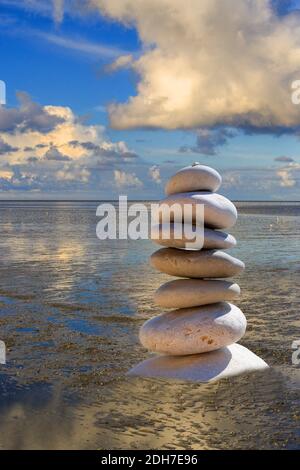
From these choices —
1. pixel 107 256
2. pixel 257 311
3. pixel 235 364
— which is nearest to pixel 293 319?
pixel 257 311

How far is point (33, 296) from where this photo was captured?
749 inches

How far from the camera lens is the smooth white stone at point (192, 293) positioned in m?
10.7

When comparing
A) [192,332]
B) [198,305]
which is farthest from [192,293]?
[192,332]

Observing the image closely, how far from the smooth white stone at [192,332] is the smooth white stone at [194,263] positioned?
70cm

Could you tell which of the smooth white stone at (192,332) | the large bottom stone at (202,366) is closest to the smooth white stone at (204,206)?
the smooth white stone at (192,332)

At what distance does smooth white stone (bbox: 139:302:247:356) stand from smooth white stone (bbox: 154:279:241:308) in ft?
0.67

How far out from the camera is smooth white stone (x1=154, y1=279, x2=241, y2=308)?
10.7 metres

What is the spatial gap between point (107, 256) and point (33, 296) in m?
12.8

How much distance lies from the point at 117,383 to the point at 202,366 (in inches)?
60.5

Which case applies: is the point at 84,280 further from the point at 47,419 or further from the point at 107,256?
the point at 47,419

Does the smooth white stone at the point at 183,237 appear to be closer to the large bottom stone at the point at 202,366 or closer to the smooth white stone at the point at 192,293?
the smooth white stone at the point at 192,293

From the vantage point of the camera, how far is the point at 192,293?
10.6m

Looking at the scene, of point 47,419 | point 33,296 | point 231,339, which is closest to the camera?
point 47,419

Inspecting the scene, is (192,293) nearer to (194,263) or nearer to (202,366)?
(194,263)
